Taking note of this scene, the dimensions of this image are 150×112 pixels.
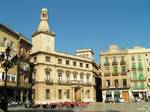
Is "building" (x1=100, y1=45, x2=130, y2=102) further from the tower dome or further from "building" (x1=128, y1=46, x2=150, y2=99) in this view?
the tower dome

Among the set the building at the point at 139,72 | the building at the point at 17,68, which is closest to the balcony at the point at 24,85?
the building at the point at 17,68

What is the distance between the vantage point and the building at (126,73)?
7512cm

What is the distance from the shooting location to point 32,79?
209 feet

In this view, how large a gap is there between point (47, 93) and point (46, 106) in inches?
863

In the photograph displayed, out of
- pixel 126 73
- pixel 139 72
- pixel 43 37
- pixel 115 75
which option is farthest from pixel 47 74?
pixel 139 72

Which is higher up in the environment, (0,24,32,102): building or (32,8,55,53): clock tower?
(32,8,55,53): clock tower

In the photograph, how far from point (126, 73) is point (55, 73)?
67.0ft

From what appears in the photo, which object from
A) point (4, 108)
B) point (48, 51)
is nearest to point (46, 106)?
point (4, 108)

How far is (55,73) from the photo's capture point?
219ft

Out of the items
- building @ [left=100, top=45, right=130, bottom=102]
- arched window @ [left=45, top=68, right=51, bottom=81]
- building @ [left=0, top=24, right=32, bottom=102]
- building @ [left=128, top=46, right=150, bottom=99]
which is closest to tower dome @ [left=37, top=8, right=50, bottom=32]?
building @ [left=0, top=24, right=32, bottom=102]

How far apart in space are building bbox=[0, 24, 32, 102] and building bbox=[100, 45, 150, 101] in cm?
2619

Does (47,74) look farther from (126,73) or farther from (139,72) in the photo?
(139,72)

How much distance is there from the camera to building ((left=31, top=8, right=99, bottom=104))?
6378 centimetres

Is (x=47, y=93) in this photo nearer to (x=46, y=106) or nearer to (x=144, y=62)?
(x=46, y=106)
